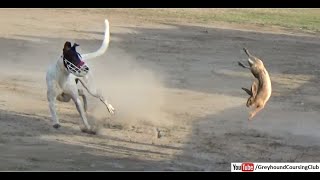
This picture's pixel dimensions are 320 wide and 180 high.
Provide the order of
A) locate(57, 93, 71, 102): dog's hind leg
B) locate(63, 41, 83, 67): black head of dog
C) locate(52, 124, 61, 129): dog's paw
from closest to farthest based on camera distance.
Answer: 1. locate(63, 41, 83, 67): black head of dog
2. locate(57, 93, 71, 102): dog's hind leg
3. locate(52, 124, 61, 129): dog's paw

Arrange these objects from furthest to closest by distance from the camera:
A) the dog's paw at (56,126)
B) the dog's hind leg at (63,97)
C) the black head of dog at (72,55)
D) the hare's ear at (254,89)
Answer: the dog's paw at (56,126) < the dog's hind leg at (63,97) < the black head of dog at (72,55) < the hare's ear at (254,89)

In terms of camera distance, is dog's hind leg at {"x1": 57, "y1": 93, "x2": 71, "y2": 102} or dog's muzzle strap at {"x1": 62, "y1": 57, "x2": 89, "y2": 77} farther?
dog's hind leg at {"x1": 57, "y1": 93, "x2": 71, "y2": 102}

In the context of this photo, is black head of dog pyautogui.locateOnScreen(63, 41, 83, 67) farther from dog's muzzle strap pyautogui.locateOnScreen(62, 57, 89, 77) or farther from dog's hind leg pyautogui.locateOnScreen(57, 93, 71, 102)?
dog's hind leg pyautogui.locateOnScreen(57, 93, 71, 102)

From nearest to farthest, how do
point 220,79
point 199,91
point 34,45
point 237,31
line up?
point 199,91 → point 220,79 → point 34,45 → point 237,31

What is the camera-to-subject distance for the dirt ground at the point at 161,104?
830 cm

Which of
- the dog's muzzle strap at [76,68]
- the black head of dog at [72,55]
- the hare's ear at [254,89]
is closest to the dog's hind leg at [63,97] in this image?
the dog's muzzle strap at [76,68]

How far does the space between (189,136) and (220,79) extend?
473 cm

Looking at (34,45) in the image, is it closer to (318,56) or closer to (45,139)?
(318,56)

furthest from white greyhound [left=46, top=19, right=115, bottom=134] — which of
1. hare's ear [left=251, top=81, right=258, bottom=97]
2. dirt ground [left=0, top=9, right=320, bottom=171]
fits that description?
hare's ear [left=251, top=81, right=258, bottom=97]

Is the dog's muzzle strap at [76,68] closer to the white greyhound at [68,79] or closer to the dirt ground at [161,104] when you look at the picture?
the white greyhound at [68,79]

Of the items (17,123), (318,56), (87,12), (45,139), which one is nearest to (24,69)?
(17,123)

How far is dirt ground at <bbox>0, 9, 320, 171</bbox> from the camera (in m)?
8.30

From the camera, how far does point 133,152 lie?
8391mm

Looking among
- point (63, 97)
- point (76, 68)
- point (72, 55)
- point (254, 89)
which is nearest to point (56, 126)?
point (63, 97)
